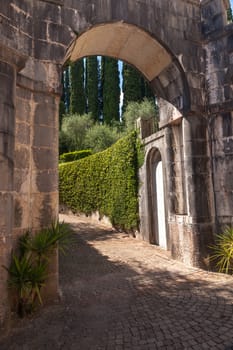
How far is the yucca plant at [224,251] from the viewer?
4883mm

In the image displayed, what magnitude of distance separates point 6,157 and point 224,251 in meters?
4.27

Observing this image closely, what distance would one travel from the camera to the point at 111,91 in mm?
26734

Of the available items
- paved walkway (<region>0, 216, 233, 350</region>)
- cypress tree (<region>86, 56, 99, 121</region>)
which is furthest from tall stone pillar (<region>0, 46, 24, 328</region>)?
cypress tree (<region>86, 56, 99, 121</region>)

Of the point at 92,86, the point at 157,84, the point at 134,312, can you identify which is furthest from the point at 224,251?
the point at 92,86

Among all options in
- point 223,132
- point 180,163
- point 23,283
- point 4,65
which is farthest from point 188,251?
point 4,65

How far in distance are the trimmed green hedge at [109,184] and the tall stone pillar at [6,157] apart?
6083 millimetres

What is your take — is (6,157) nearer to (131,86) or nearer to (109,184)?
(109,184)

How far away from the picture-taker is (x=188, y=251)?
534cm

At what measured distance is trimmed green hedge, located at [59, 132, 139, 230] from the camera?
9.23 meters

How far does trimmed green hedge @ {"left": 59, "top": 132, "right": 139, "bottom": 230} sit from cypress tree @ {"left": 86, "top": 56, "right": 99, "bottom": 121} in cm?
1297

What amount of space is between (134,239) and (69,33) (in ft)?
22.3

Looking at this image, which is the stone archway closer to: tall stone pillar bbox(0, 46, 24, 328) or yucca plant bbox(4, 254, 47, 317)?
tall stone pillar bbox(0, 46, 24, 328)

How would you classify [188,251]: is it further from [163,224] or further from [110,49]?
[110,49]

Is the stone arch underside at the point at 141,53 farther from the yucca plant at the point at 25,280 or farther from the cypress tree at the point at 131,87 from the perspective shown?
the cypress tree at the point at 131,87
